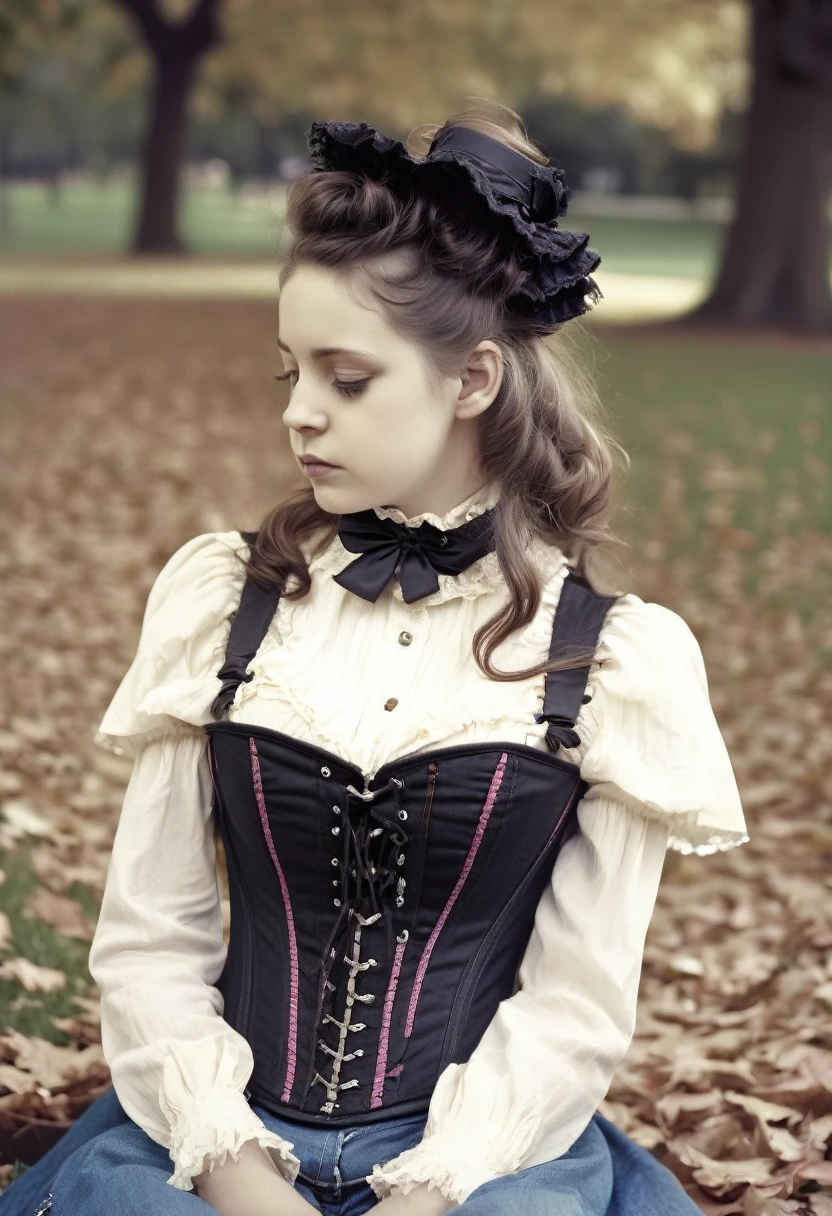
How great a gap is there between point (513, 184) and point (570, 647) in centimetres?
65

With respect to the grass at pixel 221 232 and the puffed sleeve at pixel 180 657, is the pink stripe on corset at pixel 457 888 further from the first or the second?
the grass at pixel 221 232

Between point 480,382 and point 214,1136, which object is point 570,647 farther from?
point 214,1136

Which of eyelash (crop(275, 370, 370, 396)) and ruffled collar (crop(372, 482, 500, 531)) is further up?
eyelash (crop(275, 370, 370, 396))

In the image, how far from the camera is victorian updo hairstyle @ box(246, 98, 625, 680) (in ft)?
6.82

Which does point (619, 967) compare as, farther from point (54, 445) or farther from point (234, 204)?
point (234, 204)

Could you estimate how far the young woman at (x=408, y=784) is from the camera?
206 centimetres

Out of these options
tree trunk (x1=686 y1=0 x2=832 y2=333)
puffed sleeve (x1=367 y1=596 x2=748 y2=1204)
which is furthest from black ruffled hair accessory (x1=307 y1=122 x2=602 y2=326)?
tree trunk (x1=686 y1=0 x2=832 y2=333)

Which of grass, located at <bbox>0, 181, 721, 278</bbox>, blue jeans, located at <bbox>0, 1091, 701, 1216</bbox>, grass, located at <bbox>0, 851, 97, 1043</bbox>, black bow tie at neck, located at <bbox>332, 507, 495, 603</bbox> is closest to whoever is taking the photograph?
blue jeans, located at <bbox>0, 1091, 701, 1216</bbox>

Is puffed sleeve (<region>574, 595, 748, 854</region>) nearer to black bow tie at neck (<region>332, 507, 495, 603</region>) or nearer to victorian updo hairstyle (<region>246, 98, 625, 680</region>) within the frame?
victorian updo hairstyle (<region>246, 98, 625, 680</region>)

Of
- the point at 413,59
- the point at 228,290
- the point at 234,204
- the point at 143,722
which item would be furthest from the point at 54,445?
the point at 234,204

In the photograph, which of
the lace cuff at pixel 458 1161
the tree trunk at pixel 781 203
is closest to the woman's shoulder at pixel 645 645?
the lace cuff at pixel 458 1161

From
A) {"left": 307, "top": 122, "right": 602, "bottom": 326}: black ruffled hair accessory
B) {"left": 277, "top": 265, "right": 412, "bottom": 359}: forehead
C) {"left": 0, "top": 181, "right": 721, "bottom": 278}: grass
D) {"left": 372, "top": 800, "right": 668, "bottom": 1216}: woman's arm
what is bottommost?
{"left": 0, "top": 181, "right": 721, "bottom": 278}: grass

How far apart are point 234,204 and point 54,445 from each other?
52726 millimetres

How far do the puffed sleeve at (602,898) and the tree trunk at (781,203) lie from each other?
15.6 meters
